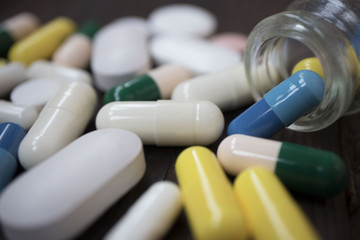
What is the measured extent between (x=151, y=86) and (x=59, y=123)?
276 mm

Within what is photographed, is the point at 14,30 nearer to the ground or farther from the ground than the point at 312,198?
farther from the ground

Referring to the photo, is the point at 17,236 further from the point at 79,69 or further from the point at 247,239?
the point at 79,69

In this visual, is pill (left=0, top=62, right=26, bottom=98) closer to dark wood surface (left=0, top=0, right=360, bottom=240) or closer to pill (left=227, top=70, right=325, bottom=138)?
dark wood surface (left=0, top=0, right=360, bottom=240)

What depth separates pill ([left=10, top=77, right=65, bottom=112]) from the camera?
3.49 ft

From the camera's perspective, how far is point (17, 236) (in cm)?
68

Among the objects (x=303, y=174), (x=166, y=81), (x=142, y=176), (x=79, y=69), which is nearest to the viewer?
(x=303, y=174)

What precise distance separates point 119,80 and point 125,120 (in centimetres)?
31

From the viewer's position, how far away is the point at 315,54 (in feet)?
2.77

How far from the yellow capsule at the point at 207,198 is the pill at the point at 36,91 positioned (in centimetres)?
46

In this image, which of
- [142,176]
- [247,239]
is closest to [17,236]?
[142,176]

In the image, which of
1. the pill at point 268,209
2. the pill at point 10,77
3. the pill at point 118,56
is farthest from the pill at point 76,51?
the pill at point 268,209

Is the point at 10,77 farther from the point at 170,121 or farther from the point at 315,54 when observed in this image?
the point at 315,54

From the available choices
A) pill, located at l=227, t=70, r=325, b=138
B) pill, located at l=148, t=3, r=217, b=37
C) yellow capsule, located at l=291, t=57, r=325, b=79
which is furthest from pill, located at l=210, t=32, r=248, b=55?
pill, located at l=227, t=70, r=325, b=138

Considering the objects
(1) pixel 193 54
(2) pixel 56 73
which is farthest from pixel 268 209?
(2) pixel 56 73
